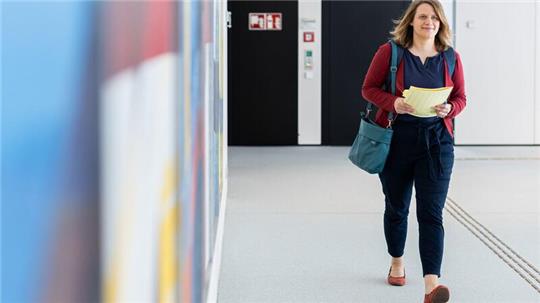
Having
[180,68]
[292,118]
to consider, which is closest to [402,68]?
[180,68]

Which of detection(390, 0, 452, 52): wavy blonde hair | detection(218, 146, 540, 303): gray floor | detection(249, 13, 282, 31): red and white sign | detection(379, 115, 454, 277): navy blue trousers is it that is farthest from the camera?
detection(249, 13, 282, 31): red and white sign

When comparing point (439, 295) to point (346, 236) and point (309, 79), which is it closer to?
point (346, 236)

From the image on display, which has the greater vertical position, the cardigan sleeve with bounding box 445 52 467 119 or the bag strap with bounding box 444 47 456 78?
the bag strap with bounding box 444 47 456 78

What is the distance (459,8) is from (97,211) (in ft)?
34.7

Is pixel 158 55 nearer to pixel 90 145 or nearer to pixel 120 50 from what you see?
pixel 120 50

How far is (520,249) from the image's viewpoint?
4.48 meters

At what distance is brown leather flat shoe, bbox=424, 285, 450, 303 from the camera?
3.21 metres

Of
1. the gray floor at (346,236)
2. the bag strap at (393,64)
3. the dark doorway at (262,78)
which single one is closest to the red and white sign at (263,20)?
the dark doorway at (262,78)

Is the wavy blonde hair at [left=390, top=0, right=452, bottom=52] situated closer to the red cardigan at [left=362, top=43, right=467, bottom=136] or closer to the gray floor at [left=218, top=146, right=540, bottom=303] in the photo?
the red cardigan at [left=362, top=43, right=467, bottom=136]

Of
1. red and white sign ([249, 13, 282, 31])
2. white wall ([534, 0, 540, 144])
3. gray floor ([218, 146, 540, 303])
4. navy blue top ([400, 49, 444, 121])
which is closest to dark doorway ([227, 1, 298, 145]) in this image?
red and white sign ([249, 13, 282, 31])

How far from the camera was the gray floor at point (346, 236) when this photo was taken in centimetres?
366

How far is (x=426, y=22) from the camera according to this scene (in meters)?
3.32

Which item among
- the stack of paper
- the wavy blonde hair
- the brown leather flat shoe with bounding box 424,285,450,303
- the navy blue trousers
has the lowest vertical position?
the brown leather flat shoe with bounding box 424,285,450,303

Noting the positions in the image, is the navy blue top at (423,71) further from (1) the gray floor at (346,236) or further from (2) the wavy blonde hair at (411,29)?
(1) the gray floor at (346,236)
